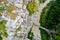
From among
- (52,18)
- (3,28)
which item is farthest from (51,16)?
(3,28)

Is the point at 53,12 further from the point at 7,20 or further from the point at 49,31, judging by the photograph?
the point at 7,20

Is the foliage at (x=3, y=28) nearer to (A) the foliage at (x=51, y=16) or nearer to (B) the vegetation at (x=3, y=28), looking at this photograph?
(B) the vegetation at (x=3, y=28)

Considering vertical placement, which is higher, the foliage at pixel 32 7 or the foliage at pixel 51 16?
the foliage at pixel 32 7

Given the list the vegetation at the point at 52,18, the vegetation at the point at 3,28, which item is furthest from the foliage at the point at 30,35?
the vegetation at the point at 3,28

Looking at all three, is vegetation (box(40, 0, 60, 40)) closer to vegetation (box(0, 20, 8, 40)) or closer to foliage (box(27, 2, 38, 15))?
foliage (box(27, 2, 38, 15))

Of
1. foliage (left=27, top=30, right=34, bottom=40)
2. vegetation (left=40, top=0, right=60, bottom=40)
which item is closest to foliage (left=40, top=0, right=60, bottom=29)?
vegetation (left=40, top=0, right=60, bottom=40)

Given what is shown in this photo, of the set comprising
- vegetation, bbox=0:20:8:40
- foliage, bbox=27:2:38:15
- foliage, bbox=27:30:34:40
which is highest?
foliage, bbox=27:2:38:15

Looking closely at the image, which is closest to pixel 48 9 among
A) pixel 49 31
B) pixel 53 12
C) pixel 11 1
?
pixel 53 12

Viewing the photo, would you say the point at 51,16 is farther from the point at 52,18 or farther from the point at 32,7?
the point at 32,7

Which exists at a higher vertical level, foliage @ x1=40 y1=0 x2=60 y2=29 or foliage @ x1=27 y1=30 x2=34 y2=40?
foliage @ x1=40 y1=0 x2=60 y2=29

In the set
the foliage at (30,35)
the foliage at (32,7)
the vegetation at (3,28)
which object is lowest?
the foliage at (30,35)

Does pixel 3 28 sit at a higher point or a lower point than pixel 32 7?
lower
